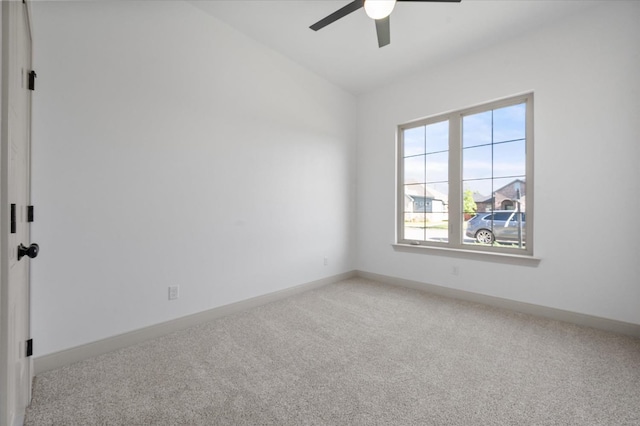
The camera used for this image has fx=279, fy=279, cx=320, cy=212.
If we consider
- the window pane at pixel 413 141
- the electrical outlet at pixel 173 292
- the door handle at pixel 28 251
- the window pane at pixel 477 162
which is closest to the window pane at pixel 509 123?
the window pane at pixel 477 162

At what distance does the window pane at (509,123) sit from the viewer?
3.06 meters

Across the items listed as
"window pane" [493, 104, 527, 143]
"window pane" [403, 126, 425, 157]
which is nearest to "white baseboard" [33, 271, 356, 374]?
"window pane" [403, 126, 425, 157]

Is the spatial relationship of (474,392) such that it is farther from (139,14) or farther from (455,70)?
(139,14)

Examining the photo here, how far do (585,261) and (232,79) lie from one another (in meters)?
3.88

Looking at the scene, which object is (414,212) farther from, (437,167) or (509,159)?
(509,159)

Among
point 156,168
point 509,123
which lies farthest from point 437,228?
point 156,168

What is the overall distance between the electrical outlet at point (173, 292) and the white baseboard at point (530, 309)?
2763 millimetres

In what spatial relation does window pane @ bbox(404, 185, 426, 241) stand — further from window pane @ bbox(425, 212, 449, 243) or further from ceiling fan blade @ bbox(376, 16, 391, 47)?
ceiling fan blade @ bbox(376, 16, 391, 47)

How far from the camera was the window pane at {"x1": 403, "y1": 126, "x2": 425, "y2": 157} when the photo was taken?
391 cm

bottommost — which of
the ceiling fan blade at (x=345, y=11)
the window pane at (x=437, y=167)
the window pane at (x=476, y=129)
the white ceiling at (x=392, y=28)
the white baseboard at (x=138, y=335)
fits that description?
the white baseboard at (x=138, y=335)

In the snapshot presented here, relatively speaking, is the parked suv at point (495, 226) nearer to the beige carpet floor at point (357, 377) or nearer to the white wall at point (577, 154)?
the white wall at point (577, 154)

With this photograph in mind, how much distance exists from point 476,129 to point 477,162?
401 mm

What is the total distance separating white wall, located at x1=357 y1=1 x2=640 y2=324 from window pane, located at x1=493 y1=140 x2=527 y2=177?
0.19m

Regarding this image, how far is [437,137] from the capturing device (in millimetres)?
3746
